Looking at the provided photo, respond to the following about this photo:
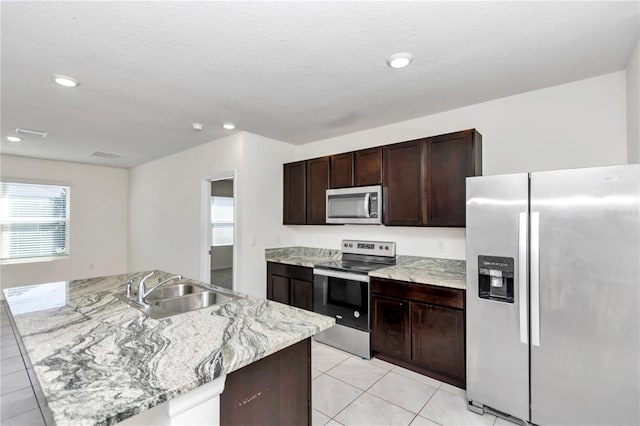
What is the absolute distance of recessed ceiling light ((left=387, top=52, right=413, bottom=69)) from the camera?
2031 millimetres

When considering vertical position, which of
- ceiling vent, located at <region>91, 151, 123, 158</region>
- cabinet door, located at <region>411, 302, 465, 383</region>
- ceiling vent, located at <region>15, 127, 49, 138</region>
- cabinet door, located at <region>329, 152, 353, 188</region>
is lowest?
cabinet door, located at <region>411, 302, 465, 383</region>

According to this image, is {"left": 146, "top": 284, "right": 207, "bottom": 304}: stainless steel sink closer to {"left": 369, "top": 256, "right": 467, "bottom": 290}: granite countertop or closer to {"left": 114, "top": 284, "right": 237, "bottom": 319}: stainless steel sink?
{"left": 114, "top": 284, "right": 237, "bottom": 319}: stainless steel sink

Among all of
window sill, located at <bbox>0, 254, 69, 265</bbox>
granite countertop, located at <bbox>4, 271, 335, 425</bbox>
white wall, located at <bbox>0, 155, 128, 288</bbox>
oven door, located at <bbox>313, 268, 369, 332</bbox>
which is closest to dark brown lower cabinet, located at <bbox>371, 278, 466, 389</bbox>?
oven door, located at <bbox>313, 268, 369, 332</bbox>

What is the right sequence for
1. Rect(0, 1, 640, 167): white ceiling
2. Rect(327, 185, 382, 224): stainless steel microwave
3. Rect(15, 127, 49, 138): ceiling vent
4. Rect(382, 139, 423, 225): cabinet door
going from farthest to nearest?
Rect(15, 127, 49, 138): ceiling vent → Rect(327, 185, 382, 224): stainless steel microwave → Rect(382, 139, 423, 225): cabinet door → Rect(0, 1, 640, 167): white ceiling

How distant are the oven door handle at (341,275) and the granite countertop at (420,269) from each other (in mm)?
89

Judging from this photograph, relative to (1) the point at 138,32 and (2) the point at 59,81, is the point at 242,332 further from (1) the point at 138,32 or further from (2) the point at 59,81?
(2) the point at 59,81

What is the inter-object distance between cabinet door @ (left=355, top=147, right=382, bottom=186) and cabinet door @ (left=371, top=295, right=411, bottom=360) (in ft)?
4.14

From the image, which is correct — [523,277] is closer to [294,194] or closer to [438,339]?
[438,339]

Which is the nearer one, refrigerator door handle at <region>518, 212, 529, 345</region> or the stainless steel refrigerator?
the stainless steel refrigerator

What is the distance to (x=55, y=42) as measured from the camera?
188cm

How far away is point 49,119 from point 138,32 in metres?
2.50

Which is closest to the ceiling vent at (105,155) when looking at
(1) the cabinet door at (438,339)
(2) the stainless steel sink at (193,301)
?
(2) the stainless steel sink at (193,301)

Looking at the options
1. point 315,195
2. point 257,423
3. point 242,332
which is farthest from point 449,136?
point 257,423

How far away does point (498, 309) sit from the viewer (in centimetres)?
213
